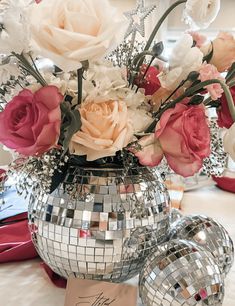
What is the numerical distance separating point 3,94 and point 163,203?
1.16 ft

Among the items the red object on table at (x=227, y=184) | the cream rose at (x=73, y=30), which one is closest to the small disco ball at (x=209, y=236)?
the cream rose at (x=73, y=30)

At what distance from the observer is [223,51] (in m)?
0.68

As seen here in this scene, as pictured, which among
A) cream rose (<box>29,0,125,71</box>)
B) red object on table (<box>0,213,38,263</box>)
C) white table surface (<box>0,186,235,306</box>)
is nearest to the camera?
cream rose (<box>29,0,125,71</box>)

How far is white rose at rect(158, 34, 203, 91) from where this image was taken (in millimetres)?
615

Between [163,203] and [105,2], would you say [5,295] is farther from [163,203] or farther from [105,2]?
[105,2]

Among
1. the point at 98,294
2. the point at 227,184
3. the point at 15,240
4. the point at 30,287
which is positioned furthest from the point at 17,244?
the point at 227,184

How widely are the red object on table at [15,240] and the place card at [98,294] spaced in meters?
0.29

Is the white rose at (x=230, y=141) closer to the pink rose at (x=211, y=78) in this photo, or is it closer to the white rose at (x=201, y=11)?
the pink rose at (x=211, y=78)

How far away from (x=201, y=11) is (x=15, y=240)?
69 cm

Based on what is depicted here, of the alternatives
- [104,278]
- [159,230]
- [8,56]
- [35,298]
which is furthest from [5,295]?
[8,56]

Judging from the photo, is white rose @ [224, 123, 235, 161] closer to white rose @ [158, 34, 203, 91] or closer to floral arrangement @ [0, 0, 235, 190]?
floral arrangement @ [0, 0, 235, 190]

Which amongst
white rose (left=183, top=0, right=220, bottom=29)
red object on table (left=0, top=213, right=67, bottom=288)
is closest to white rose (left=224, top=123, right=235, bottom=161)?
white rose (left=183, top=0, right=220, bottom=29)

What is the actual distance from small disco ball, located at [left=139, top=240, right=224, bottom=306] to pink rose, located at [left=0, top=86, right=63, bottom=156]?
27 centimetres

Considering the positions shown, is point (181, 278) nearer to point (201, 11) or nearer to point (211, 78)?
point (211, 78)
